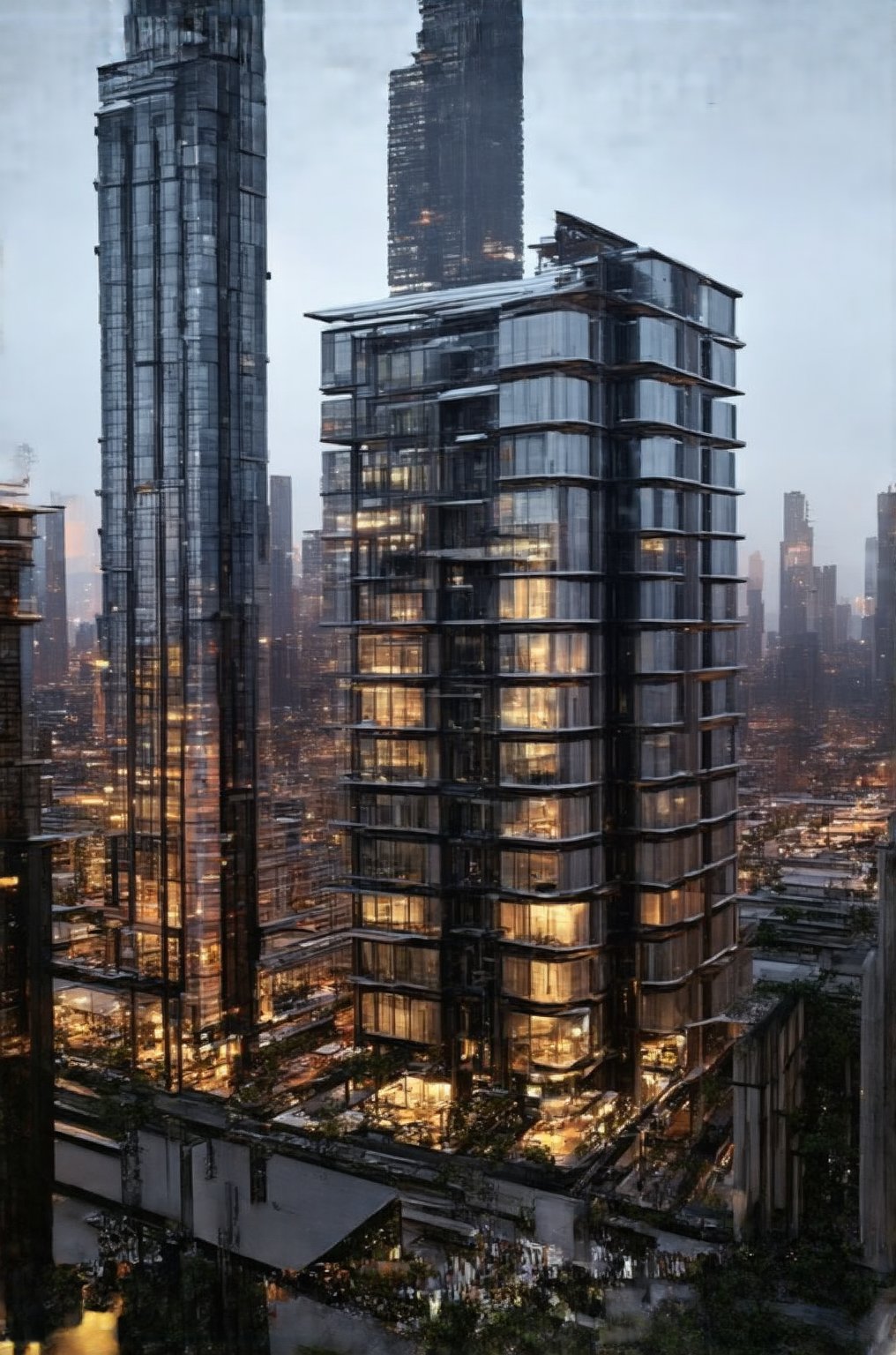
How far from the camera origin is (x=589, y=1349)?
2979 millimetres

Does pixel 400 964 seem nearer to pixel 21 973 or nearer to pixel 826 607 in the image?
pixel 21 973

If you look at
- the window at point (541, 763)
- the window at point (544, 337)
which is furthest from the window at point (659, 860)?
the window at point (544, 337)

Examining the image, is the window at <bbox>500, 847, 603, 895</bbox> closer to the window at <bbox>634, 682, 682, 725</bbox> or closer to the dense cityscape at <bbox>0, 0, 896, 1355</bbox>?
the dense cityscape at <bbox>0, 0, 896, 1355</bbox>

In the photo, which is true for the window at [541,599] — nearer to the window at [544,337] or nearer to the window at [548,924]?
the window at [544,337]

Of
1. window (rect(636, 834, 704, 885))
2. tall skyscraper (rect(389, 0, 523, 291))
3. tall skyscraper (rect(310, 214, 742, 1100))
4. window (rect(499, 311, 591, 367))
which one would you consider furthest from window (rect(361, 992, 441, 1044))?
tall skyscraper (rect(389, 0, 523, 291))

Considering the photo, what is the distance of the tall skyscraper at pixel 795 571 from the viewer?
402cm

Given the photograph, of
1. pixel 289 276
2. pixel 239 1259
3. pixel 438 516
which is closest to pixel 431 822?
pixel 438 516

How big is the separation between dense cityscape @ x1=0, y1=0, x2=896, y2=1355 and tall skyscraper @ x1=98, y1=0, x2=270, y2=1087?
0.04 ft

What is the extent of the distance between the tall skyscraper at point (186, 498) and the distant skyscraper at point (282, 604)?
0.05m

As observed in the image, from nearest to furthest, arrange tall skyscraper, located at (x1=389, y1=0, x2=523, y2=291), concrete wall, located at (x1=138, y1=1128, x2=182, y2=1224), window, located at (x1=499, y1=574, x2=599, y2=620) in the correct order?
concrete wall, located at (x1=138, y1=1128, x2=182, y2=1224)
window, located at (x1=499, y1=574, x2=599, y2=620)
tall skyscraper, located at (x1=389, y1=0, x2=523, y2=291)

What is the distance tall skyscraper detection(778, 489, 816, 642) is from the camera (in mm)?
4024

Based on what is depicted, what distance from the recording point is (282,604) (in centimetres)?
436

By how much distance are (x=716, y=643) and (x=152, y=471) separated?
6.89 ft

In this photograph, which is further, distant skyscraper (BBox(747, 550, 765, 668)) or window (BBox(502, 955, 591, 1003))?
distant skyscraper (BBox(747, 550, 765, 668))
